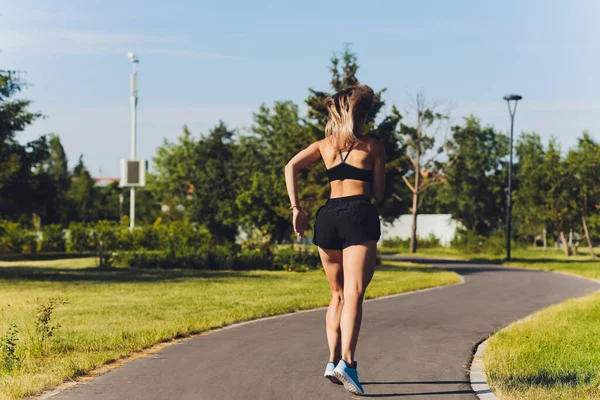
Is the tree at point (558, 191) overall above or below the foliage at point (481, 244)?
above

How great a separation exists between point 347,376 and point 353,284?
0.68 metres

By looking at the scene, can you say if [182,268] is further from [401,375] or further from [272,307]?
[401,375]

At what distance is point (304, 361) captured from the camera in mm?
7953

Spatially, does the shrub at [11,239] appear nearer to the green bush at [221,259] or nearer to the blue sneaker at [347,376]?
the green bush at [221,259]

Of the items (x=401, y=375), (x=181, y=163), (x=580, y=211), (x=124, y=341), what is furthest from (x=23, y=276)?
(x=181, y=163)

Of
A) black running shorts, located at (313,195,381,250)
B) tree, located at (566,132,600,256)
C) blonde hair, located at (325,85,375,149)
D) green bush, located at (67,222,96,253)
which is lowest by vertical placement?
green bush, located at (67,222,96,253)

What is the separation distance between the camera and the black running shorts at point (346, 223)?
6070 millimetres

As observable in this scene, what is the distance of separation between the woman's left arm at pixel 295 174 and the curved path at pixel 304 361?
1.33 m

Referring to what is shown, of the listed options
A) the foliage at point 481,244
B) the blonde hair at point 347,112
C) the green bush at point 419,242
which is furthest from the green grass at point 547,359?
the green bush at point 419,242

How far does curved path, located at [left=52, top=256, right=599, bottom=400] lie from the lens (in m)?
6.43

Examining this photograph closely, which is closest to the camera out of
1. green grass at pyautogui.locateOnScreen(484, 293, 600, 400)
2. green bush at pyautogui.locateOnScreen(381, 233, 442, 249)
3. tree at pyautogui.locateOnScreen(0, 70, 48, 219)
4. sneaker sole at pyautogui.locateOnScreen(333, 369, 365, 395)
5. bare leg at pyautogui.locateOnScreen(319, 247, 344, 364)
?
sneaker sole at pyautogui.locateOnScreen(333, 369, 365, 395)

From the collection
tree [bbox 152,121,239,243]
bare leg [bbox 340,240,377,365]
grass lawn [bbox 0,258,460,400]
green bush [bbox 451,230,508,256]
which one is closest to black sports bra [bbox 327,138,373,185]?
bare leg [bbox 340,240,377,365]

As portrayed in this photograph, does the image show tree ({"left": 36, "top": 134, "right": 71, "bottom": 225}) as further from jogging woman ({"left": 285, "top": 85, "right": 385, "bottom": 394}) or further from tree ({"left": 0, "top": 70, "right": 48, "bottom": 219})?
jogging woman ({"left": 285, "top": 85, "right": 385, "bottom": 394})

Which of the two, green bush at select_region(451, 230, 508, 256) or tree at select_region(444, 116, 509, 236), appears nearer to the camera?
green bush at select_region(451, 230, 508, 256)
